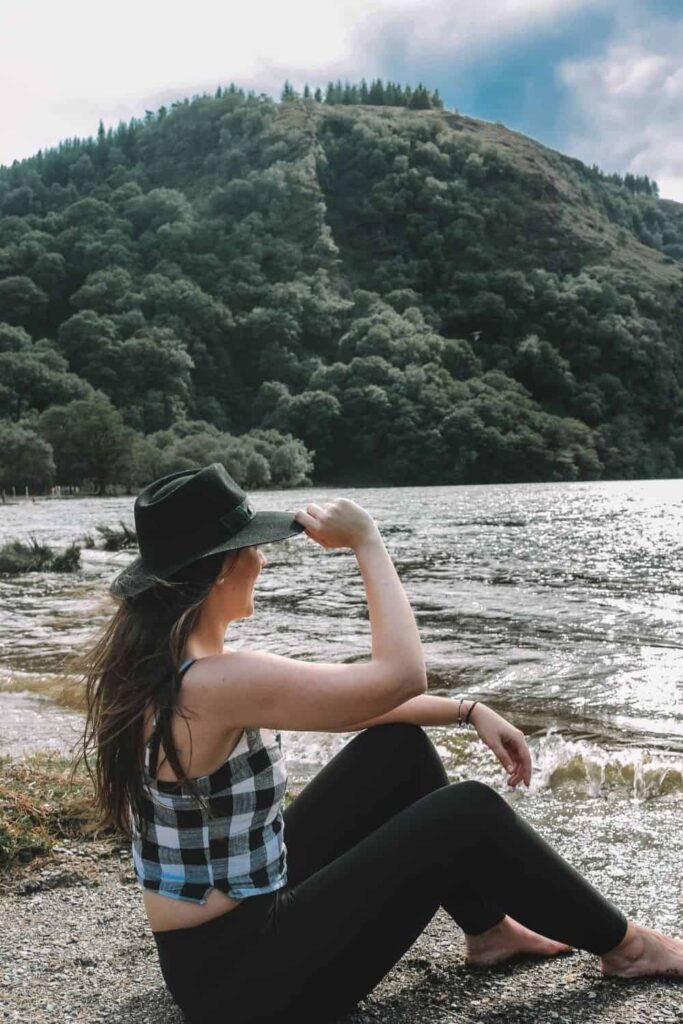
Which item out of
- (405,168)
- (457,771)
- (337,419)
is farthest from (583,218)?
(457,771)

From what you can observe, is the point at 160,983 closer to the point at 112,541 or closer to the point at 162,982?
the point at 162,982

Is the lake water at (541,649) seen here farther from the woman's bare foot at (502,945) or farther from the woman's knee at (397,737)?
the woman's knee at (397,737)

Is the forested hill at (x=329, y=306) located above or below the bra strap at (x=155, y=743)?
above

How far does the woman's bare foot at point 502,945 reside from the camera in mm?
2961

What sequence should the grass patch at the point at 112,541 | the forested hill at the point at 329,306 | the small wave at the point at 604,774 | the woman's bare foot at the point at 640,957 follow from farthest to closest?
1. the forested hill at the point at 329,306
2. the grass patch at the point at 112,541
3. the small wave at the point at 604,774
4. the woman's bare foot at the point at 640,957

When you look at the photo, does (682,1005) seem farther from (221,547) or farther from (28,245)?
(28,245)

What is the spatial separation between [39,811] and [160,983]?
1.44 m

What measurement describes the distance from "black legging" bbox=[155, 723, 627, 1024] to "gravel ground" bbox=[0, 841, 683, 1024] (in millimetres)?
175

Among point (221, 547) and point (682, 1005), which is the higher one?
point (221, 547)

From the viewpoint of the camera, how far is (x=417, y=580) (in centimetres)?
1867

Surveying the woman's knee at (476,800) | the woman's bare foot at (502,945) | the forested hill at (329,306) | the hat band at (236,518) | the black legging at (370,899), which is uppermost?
the forested hill at (329,306)

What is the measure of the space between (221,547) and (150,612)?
10.9 inches

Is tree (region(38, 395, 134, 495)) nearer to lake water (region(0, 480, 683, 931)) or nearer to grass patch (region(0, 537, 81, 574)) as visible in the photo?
lake water (region(0, 480, 683, 931))

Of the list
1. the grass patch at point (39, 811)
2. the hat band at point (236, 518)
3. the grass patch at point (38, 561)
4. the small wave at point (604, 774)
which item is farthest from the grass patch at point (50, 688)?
the grass patch at point (38, 561)
